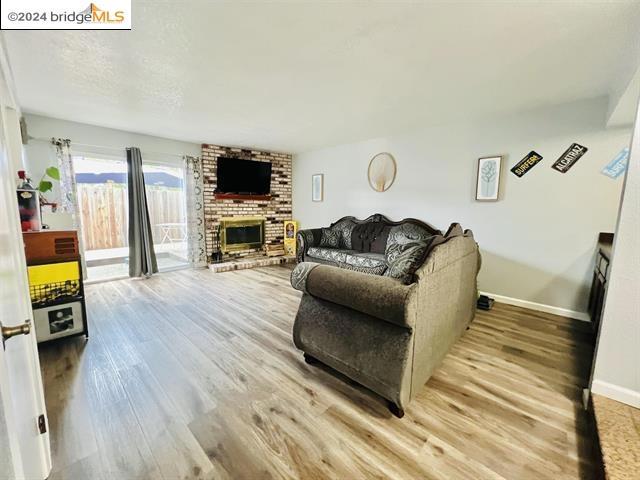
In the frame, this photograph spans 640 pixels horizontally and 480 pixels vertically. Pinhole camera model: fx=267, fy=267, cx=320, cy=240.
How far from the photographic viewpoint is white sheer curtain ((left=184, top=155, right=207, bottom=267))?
4.96m

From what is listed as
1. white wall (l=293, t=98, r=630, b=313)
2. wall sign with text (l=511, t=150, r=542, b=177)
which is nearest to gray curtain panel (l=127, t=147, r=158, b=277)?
white wall (l=293, t=98, r=630, b=313)

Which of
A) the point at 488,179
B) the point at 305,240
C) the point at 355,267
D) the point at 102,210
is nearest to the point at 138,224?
the point at 102,210

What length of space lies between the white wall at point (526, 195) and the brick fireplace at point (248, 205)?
2.69 metres

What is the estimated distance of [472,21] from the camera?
1.66 metres

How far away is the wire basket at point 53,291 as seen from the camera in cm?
215

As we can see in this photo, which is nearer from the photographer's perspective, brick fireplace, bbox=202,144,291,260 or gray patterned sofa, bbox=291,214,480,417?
gray patterned sofa, bbox=291,214,480,417

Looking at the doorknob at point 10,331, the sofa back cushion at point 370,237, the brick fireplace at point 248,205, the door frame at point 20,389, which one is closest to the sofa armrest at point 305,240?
the sofa back cushion at point 370,237

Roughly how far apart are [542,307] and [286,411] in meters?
3.27

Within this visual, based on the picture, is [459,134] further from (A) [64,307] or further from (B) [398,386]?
(A) [64,307]

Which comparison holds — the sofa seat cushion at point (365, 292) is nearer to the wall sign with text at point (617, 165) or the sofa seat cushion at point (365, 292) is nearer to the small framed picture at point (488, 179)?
the small framed picture at point (488, 179)

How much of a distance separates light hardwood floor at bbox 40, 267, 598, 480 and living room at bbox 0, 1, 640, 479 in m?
0.01

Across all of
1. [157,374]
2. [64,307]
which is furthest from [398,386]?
[64,307]

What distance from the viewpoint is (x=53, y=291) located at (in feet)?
→ 7.34

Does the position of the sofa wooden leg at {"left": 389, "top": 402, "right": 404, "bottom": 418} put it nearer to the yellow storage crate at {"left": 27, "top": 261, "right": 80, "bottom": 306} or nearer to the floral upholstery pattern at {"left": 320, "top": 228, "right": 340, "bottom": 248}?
the yellow storage crate at {"left": 27, "top": 261, "right": 80, "bottom": 306}
